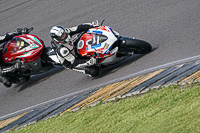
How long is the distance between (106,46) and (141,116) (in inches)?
128

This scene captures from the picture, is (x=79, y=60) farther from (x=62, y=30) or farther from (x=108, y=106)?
(x=108, y=106)

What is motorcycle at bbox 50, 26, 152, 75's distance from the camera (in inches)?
373

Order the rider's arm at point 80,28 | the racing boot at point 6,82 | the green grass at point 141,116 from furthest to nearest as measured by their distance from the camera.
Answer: the racing boot at point 6,82 → the rider's arm at point 80,28 → the green grass at point 141,116

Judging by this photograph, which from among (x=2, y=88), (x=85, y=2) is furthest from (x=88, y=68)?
(x=85, y=2)

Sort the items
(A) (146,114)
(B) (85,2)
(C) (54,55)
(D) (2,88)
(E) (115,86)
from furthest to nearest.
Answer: (B) (85,2) → (D) (2,88) → (C) (54,55) → (E) (115,86) → (A) (146,114)

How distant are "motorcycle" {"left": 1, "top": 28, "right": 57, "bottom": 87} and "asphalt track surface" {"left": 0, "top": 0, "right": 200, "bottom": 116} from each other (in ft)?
1.31

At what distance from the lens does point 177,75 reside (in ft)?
25.5

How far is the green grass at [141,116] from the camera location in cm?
584

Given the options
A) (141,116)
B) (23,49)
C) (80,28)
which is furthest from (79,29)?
(141,116)

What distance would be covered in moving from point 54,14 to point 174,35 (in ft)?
20.0

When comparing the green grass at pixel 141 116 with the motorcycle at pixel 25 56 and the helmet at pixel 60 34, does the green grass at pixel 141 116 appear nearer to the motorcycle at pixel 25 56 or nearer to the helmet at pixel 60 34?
the helmet at pixel 60 34

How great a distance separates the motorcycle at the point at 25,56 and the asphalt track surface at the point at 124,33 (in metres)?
0.40

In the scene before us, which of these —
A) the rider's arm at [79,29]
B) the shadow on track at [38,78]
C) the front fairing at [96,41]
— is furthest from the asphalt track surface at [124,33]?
the rider's arm at [79,29]

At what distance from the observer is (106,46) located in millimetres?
9438
